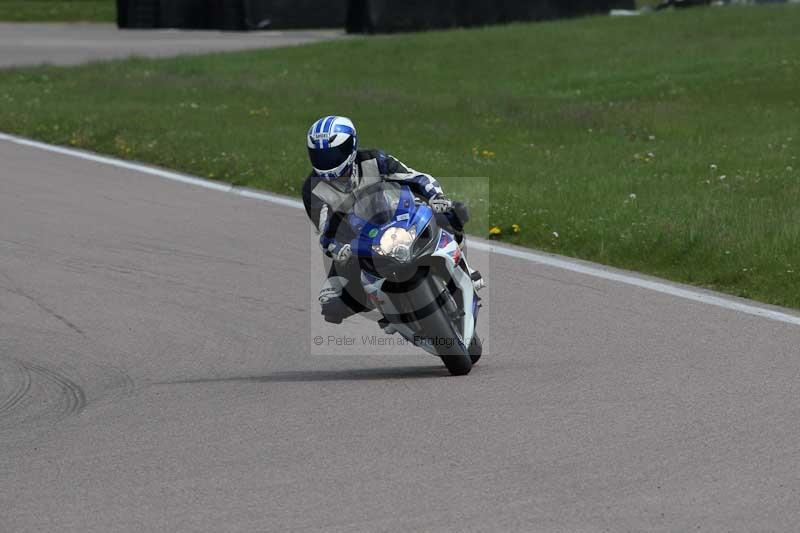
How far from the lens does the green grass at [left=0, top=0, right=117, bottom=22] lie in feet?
173

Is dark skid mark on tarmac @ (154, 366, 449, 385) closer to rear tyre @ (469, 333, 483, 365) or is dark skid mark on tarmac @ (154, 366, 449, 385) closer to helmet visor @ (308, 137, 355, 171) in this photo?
rear tyre @ (469, 333, 483, 365)

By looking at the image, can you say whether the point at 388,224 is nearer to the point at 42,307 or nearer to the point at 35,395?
the point at 35,395

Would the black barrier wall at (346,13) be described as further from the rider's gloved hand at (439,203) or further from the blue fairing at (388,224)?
the blue fairing at (388,224)

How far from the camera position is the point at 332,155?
8.65 m

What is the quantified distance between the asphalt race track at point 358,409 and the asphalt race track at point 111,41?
22852mm

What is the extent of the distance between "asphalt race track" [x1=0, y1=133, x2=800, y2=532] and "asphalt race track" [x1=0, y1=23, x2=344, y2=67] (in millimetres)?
22852

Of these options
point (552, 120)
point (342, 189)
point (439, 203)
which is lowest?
point (552, 120)

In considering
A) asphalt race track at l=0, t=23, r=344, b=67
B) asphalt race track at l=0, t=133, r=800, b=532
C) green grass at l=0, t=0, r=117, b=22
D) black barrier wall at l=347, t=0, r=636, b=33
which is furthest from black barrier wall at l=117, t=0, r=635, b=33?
asphalt race track at l=0, t=133, r=800, b=532

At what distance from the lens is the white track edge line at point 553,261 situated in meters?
11.0

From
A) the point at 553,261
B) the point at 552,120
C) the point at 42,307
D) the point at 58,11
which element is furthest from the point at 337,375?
A: the point at 58,11

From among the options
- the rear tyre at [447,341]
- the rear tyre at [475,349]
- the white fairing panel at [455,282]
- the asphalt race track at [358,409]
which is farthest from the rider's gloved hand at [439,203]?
the asphalt race track at [358,409]

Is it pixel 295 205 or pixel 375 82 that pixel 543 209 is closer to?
pixel 295 205

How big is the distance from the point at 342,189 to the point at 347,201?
7 cm

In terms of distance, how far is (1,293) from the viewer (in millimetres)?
11961
